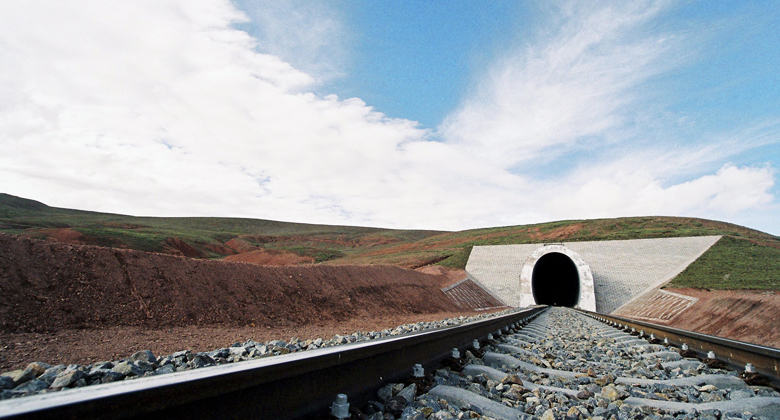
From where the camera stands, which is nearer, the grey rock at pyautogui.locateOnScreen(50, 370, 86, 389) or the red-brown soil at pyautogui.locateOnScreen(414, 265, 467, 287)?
the grey rock at pyautogui.locateOnScreen(50, 370, 86, 389)

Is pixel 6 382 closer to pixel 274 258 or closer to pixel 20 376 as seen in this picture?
pixel 20 376

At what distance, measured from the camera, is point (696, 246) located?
32375 millimetres

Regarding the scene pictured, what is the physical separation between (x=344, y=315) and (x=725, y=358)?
11.8m

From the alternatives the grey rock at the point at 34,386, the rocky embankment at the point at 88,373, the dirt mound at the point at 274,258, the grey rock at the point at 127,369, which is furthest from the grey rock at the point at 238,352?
the dirt mound at the point at 274,258

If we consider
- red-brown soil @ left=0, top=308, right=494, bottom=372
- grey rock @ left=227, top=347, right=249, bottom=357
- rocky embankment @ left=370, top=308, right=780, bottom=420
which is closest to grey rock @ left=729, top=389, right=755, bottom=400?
rocky embankment @ left=370, top=308, right=780, bottom=420

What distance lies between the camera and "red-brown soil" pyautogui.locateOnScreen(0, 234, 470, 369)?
24.5 ft

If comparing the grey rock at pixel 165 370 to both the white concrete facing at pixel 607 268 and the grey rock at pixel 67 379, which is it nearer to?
the grey rock at pixel 67 379

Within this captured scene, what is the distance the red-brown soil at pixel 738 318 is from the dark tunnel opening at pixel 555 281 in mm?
16629

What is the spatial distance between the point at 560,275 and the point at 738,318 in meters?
25.0

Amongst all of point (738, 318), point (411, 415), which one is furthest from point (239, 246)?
point (411, 415)

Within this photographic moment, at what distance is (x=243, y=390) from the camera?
6.34ft

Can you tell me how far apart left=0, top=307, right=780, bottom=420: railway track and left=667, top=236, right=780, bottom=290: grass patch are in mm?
23395

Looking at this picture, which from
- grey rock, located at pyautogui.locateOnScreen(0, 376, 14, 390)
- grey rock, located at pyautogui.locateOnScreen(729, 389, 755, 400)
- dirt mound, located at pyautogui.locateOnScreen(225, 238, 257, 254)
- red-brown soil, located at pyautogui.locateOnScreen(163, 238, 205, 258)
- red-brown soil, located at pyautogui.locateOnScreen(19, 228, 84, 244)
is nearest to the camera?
grey rock, located at pyautogui.locateOnScreen(0, 376, 14, 390)

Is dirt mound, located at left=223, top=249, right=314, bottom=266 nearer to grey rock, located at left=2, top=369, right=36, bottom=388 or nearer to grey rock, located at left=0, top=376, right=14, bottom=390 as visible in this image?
grey rock, located at left=2, top=369, right=36, bottom=388
